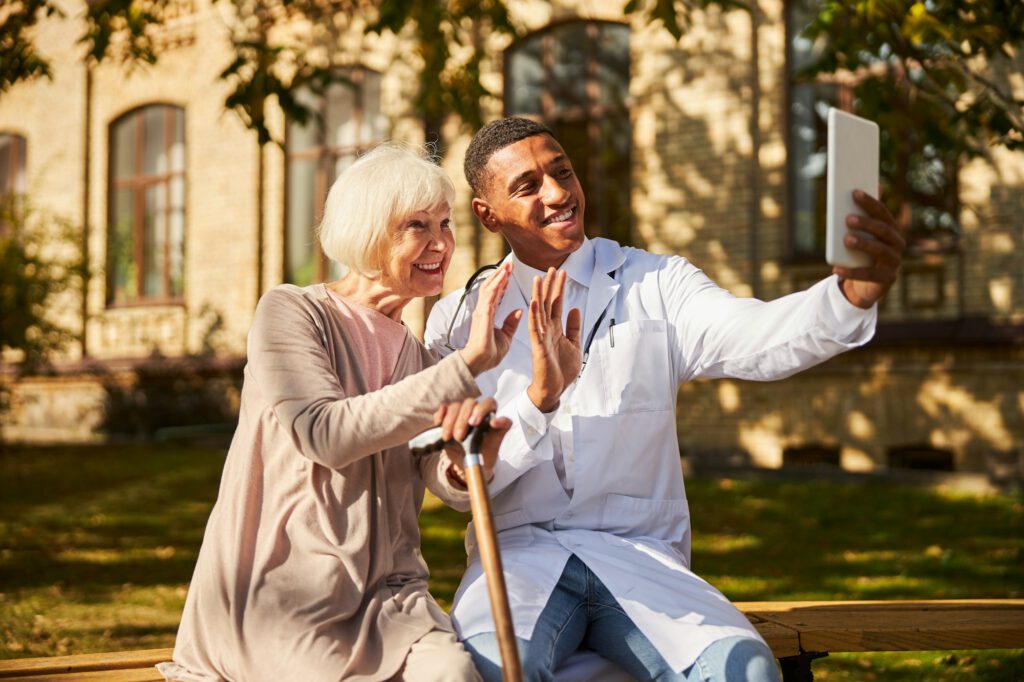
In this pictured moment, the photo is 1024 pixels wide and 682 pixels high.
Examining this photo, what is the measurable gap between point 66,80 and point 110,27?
1139 cm

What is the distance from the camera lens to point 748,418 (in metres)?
12.8

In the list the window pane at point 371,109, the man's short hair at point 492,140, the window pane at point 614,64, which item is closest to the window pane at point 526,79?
the window pane at point 614,64

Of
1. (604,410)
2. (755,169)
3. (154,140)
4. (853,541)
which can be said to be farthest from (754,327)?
(154,140)

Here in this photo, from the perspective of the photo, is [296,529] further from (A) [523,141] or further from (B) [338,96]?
(B) [338,96]

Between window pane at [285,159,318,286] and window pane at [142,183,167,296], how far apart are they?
2453 mm

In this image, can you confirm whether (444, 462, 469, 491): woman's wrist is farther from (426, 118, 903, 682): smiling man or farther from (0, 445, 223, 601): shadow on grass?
(0, 445, 223, 601): shadow on grass

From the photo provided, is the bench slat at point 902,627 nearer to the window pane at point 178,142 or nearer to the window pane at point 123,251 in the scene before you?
the window pane at point 178,142

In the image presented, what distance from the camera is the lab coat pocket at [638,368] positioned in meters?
3.55

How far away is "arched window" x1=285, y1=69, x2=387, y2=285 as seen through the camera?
53.9 feet

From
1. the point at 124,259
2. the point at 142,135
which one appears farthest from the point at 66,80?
the point at 124,259

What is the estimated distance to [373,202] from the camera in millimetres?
3182

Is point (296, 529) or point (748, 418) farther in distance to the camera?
point (748, 418)

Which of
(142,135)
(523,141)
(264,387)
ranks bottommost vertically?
(264,387)

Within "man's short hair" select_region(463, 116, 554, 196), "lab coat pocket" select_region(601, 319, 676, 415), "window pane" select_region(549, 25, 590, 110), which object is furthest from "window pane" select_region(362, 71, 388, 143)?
"lab coat pocket" select_region(601, 319, 676, 415)
